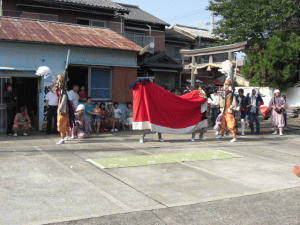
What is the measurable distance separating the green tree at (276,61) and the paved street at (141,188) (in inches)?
519

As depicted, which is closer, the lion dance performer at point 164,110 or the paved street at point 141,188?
the paved street at point 141,188

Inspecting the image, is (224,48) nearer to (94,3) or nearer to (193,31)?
(94,3)

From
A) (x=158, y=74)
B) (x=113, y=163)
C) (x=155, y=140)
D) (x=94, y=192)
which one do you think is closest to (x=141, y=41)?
(x=158, y=74)

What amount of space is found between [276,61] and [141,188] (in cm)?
1850

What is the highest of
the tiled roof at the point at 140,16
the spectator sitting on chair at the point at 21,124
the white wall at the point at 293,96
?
the tiled roof at the point at 140,16

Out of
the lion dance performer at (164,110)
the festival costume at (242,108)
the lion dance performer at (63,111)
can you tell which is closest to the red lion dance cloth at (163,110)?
the lion dance performer at (164,110)

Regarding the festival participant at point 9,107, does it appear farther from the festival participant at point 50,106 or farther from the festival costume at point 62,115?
the festival costume at point 62,115

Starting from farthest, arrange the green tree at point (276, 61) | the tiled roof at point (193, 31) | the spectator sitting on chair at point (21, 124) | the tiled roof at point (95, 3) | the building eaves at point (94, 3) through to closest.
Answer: the tiled roof at point (193, 31) → the green tree at point (276, 61) → the tiled roof at point (95, 3) → the building eaves at point (94, 3) → the spectator sitting on chair at point (21, 124)

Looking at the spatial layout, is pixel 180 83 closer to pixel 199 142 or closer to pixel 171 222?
pixel 199 142

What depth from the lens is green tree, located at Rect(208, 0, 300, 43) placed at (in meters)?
23.5

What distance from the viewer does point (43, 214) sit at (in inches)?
200

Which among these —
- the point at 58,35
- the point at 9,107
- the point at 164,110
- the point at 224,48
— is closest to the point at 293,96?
the point at 224,48

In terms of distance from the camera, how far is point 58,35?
587 inches

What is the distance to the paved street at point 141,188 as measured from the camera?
5129 mm
